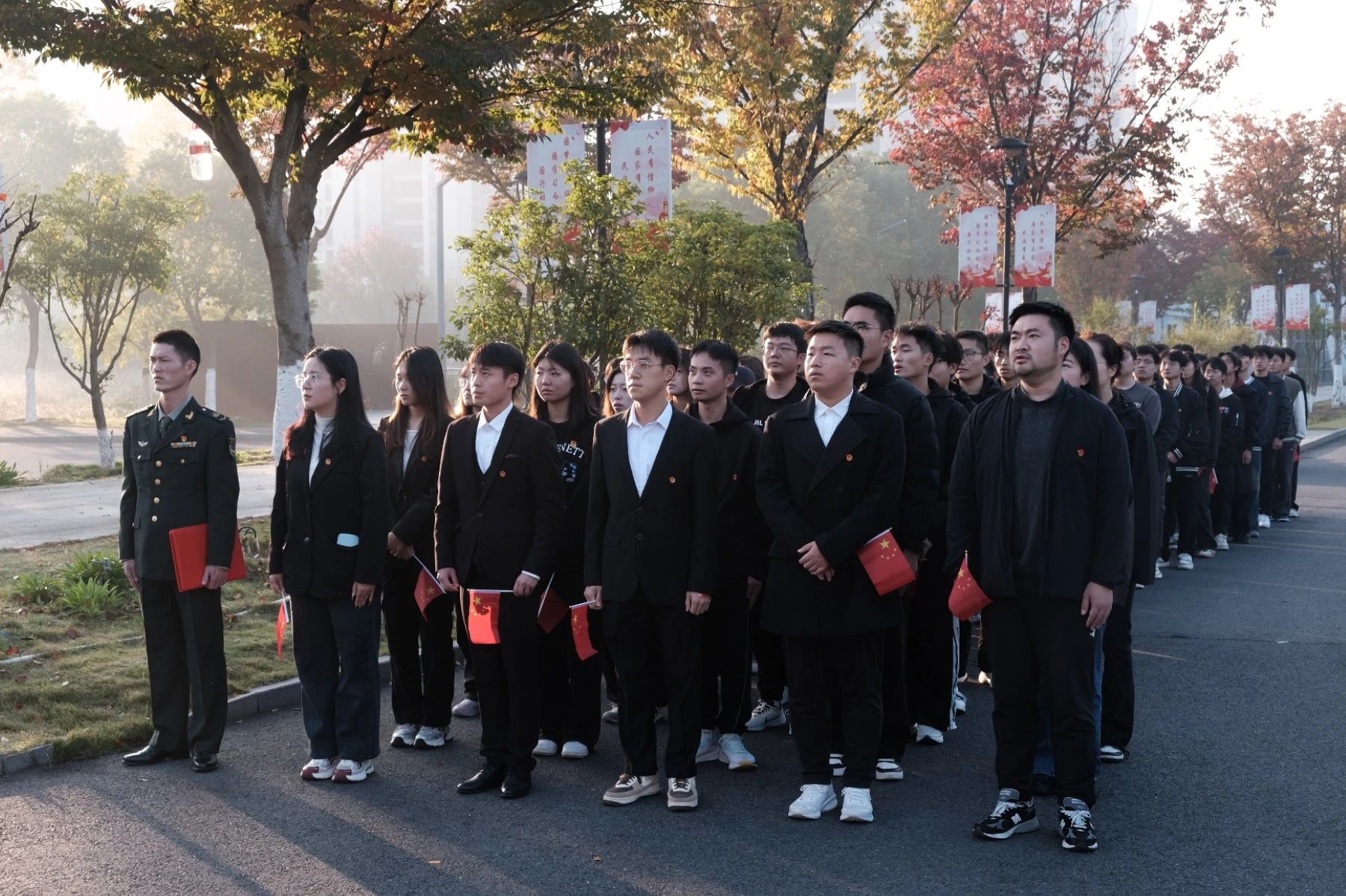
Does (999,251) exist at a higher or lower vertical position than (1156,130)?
lower

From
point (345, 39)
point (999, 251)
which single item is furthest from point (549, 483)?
point (999, 251)

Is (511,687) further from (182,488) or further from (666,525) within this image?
(182,488)

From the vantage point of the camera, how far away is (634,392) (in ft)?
18.4

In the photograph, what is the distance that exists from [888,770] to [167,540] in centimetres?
344

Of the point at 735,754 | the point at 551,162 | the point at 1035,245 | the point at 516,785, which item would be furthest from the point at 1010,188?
the point at 516,785

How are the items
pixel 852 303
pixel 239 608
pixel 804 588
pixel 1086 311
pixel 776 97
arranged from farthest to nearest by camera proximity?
pixel 1086 311 < pixel 776 97 < pixel 239 608 < pixel 852 303 < pixel 804 588

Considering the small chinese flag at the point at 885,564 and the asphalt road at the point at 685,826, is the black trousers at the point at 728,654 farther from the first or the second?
the small chinese flag at the point at 885,564

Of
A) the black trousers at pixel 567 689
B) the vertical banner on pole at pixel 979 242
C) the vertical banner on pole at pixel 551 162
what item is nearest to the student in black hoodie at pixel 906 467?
the black trousers at pixel 567 689

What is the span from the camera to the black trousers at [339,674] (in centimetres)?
595

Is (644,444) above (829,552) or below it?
above

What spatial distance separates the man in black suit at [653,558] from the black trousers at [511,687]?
359 mm

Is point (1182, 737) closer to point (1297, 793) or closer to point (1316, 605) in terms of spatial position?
point (1297, 793)

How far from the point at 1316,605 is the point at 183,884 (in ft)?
28.2

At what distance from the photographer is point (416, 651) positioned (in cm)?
674
